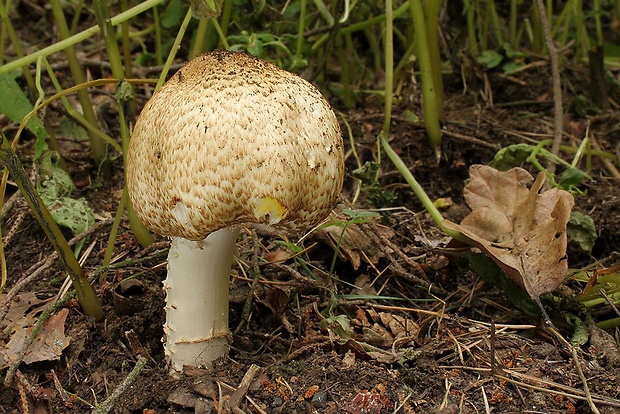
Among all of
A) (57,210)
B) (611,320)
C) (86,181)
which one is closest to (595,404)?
(611,320)

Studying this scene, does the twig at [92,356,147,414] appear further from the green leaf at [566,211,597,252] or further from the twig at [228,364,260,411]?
the green leaf at [566,211,597,252]

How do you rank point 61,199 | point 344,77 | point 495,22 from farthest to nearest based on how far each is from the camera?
1. point 495,22
2. point 344,77
3. point 61,199

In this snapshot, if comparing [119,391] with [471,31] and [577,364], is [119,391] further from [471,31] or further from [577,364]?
[471,31]

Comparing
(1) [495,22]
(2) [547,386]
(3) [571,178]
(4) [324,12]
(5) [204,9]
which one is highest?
(5) [204,9]

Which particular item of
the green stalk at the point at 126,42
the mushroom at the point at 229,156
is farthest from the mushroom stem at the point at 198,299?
the green stalk at the point at 126,42

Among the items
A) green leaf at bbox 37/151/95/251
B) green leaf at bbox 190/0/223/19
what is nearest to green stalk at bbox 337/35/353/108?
green leaf at bbox 37/151/95/251

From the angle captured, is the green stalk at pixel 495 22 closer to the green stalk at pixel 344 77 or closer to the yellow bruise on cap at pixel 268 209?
the green stalk at pixel 344 77

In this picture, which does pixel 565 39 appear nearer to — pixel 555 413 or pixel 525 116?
pixel 525 116

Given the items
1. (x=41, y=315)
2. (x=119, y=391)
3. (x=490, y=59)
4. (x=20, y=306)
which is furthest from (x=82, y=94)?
(x=490, y=59)
